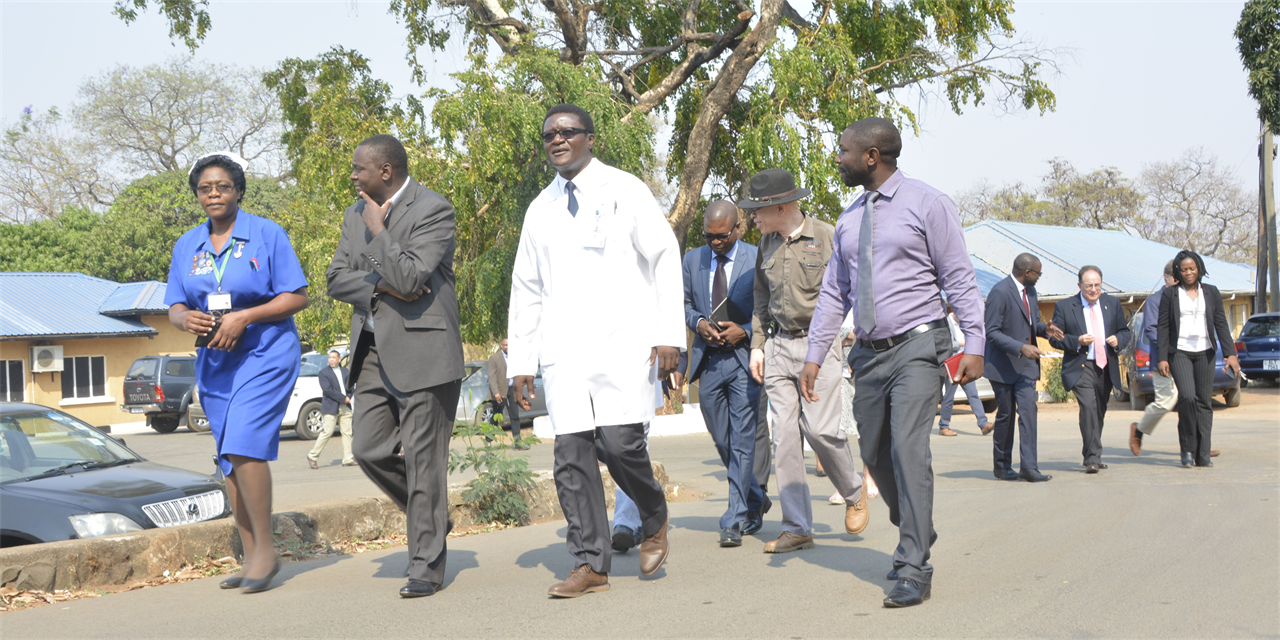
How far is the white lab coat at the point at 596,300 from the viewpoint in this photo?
4.80 meters

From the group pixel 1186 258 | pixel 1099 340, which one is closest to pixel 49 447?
pixel 1099 340

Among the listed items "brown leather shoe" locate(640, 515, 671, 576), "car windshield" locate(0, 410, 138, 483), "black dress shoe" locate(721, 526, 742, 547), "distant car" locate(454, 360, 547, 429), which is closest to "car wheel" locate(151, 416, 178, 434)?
"distant car" locate(454, 360, 547, 429)

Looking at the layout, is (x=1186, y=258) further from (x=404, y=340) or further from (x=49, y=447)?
(x=49, y=447)

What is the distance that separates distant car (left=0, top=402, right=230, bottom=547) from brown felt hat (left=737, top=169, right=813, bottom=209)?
12.7ft

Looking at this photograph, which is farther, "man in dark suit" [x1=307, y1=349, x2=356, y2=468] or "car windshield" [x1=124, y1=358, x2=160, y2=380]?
"car windshield" [x1=124, y1=358, x2=160, y2=380]

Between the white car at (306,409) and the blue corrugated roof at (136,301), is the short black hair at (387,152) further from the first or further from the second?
the blue corrugated roof at (136,301)

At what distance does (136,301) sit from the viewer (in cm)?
3319

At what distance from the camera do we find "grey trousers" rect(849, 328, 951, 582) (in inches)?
179

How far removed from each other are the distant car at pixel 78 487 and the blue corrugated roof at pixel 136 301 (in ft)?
90.1

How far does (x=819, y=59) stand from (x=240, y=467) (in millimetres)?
14985

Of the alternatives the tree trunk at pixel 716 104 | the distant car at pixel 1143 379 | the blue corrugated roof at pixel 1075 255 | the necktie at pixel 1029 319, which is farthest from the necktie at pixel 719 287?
the blue corrugated roof at pixel 1075 255

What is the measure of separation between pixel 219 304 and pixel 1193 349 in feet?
28.4

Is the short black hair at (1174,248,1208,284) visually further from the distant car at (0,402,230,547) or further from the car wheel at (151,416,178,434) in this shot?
the car wheel at (151,416,178,434)

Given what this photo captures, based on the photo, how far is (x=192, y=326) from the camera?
494cm
